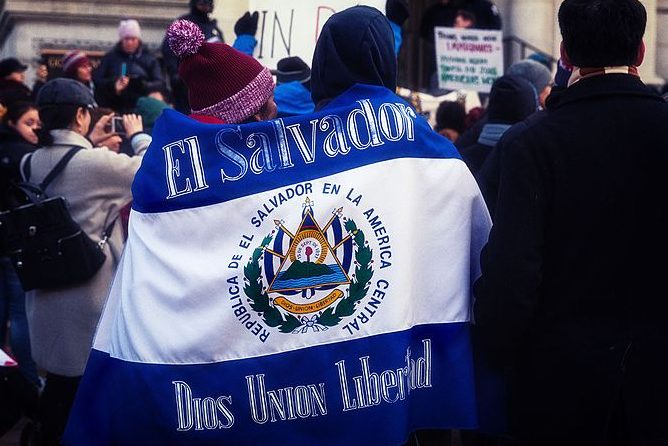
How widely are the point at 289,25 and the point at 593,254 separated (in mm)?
3042

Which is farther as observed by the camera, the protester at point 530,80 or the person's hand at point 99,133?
the protester at point 530,80

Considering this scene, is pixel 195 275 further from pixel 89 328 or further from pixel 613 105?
pixel 89 328

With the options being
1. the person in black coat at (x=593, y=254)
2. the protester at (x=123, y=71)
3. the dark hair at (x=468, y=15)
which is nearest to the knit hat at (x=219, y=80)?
the person in black coat at (x=593, y=254)

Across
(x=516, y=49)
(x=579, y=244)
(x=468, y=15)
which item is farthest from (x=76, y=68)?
(x=516, y=49)

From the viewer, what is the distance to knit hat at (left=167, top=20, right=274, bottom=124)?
391cm

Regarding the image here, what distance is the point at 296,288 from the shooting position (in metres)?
3.40

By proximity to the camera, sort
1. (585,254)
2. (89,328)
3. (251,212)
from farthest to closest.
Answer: (89,328) → (251,212) → (585,254)

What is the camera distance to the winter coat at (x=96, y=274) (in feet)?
18.2

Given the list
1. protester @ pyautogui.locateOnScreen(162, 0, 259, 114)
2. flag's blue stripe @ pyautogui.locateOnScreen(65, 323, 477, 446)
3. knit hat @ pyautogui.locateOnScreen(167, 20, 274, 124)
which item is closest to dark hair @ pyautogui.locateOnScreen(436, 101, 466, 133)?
protester @ pyautogui.locateOnScreen(162, 0, 259, 114)

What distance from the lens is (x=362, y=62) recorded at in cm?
362

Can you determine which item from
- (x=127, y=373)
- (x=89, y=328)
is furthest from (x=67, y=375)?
(x=127, y=373)

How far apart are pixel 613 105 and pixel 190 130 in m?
1.23

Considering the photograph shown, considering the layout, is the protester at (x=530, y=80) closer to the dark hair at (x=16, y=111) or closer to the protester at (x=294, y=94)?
the protester at (x=294, y=94)

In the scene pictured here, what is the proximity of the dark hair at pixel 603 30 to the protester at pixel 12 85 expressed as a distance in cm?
521
